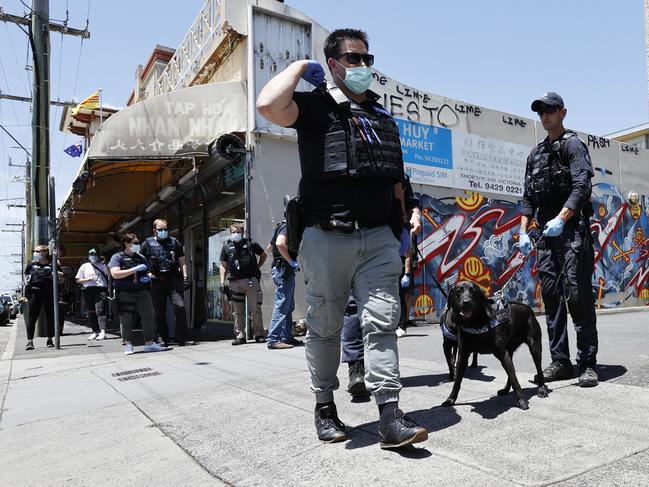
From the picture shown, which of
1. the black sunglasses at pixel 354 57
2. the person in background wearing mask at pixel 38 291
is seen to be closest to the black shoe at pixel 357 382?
the black sunglasses at pixel 354 57

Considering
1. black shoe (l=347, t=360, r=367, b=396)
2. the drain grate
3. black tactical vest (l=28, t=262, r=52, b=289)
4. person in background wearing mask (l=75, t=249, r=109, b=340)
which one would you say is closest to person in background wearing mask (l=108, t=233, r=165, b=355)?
the drain grate

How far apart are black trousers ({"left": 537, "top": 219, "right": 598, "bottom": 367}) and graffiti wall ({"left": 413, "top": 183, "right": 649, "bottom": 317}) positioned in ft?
15.5

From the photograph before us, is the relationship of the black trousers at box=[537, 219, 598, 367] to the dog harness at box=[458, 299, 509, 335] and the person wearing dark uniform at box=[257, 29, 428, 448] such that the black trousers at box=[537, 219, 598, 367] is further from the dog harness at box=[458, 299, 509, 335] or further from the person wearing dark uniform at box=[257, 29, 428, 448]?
the person wearing dark uniform at box=[257, 29, 428, 448]

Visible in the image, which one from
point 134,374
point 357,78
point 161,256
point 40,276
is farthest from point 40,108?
point 357,78

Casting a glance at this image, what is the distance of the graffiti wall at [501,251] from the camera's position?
1041 centimetres

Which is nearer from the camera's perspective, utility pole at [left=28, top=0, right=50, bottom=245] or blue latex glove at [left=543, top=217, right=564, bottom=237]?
blue latex glove at [left=543, top=217, right=564, bottom=237]

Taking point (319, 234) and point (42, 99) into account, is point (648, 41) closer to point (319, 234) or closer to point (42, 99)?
point (319, 234)

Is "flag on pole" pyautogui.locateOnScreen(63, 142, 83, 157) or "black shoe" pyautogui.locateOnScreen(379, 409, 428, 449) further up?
"flag on pole" pyautogui.locateOnScreen(63, 142, 83, 157)

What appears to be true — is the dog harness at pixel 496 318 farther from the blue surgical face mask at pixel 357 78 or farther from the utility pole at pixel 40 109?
the utility pole at pixel 40 109

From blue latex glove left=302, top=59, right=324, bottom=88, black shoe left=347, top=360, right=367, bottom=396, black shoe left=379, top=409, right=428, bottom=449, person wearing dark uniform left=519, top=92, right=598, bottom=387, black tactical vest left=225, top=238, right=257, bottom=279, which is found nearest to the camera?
black shoe left=379, top=409, right=428, bottom=449

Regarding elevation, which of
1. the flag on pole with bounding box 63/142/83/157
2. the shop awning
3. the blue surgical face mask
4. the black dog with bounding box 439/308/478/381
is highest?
the flag on pole with bounding box 63/142/83/157

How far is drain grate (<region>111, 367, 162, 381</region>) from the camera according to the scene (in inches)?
203

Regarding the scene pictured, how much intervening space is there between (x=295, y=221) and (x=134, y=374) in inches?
138

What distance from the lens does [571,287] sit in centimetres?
367
